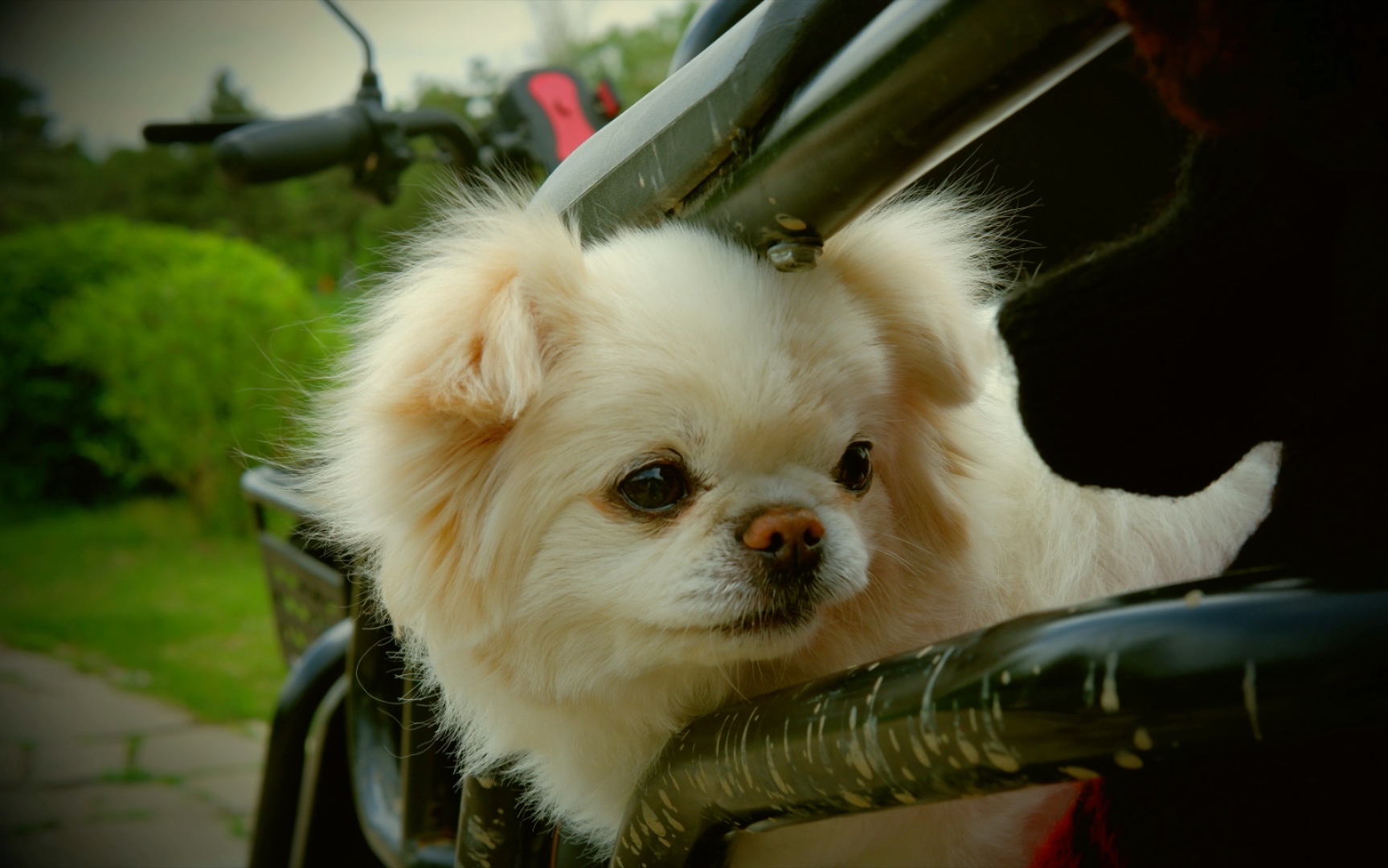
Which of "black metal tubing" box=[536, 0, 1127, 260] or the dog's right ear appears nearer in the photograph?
"black metal tubing" box=[536, 0, 1127, 260]

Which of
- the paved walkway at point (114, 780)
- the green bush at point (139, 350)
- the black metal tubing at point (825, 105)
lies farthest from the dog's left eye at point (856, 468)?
the green bush at point (139, 350)

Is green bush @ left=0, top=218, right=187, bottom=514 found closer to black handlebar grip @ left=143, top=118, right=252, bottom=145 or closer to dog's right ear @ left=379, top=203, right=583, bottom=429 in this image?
black handlebar grip @ left=143, top=118, right=252, bottom=145

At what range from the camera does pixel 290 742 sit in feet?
6.81

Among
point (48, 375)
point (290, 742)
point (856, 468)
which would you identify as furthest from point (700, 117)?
point (48, 375)

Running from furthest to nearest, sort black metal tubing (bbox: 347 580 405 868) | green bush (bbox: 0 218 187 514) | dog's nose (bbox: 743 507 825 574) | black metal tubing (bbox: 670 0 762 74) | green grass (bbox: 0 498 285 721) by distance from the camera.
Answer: green bush (bbox: 0 218 187 514) < green grass (bbox: 0 498 285 721) < black metal tubing (bbox: 347 580 405 868) < black metal tubing (bbox: 670 0 762 74) < dog's nose (bbox: 743 507 825 574)

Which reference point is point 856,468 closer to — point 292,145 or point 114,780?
point 292,145

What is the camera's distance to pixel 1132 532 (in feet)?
4.04

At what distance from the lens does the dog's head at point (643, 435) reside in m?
1.11

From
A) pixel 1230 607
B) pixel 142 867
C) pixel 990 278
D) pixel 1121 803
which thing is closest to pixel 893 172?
pixel 1230 607

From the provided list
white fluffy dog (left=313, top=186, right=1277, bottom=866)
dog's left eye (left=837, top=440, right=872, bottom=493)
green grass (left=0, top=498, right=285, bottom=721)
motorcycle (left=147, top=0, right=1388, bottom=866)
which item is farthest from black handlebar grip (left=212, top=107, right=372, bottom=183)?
green grass (left=0, top=498, right=285, bottom=721)

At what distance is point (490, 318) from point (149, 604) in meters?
7.66

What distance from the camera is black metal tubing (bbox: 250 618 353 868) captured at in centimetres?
201

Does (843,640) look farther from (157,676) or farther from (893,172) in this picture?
(157,676)

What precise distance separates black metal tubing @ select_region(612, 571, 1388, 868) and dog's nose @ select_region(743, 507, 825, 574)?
296mm
